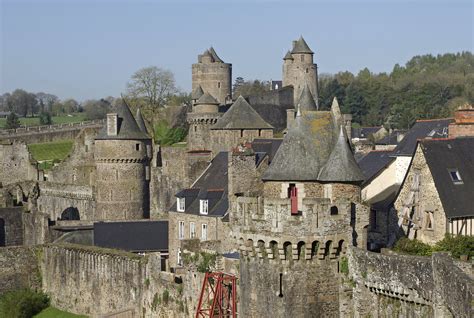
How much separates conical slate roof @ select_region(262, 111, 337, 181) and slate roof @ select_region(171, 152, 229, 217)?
12147 mm

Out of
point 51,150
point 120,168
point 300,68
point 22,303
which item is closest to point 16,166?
point 120,168

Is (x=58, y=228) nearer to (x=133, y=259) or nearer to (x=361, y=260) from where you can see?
(x=133, y=259)

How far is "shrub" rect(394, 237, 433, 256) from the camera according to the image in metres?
27.9

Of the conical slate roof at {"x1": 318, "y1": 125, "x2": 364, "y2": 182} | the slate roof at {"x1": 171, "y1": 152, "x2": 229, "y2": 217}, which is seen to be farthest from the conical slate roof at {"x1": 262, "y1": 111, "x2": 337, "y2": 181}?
the slate roof at {"x1": 171, "y1": 152, "x2": 229, "y2": 217}

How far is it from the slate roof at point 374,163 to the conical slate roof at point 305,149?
457 inches

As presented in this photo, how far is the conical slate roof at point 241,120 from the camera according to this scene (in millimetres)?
50250

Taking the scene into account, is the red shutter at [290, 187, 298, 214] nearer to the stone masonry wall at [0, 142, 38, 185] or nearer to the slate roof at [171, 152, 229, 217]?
the slate roof at [171, 152, 229, 217]

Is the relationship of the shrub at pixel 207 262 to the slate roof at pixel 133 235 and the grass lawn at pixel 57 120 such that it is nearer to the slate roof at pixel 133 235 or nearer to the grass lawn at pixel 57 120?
the slate roof at pixel 133 235

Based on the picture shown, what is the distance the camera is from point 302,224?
2181 cm

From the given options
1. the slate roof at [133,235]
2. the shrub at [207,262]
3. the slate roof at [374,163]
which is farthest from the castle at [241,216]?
the slate roof at [374,163]

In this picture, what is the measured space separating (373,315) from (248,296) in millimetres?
2794

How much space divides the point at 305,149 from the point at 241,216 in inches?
88.4

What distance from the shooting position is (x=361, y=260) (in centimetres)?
2247

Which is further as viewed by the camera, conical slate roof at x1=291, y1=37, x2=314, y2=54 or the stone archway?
conical slate roof at x1=291, y1=37, x2=314, y2=54
